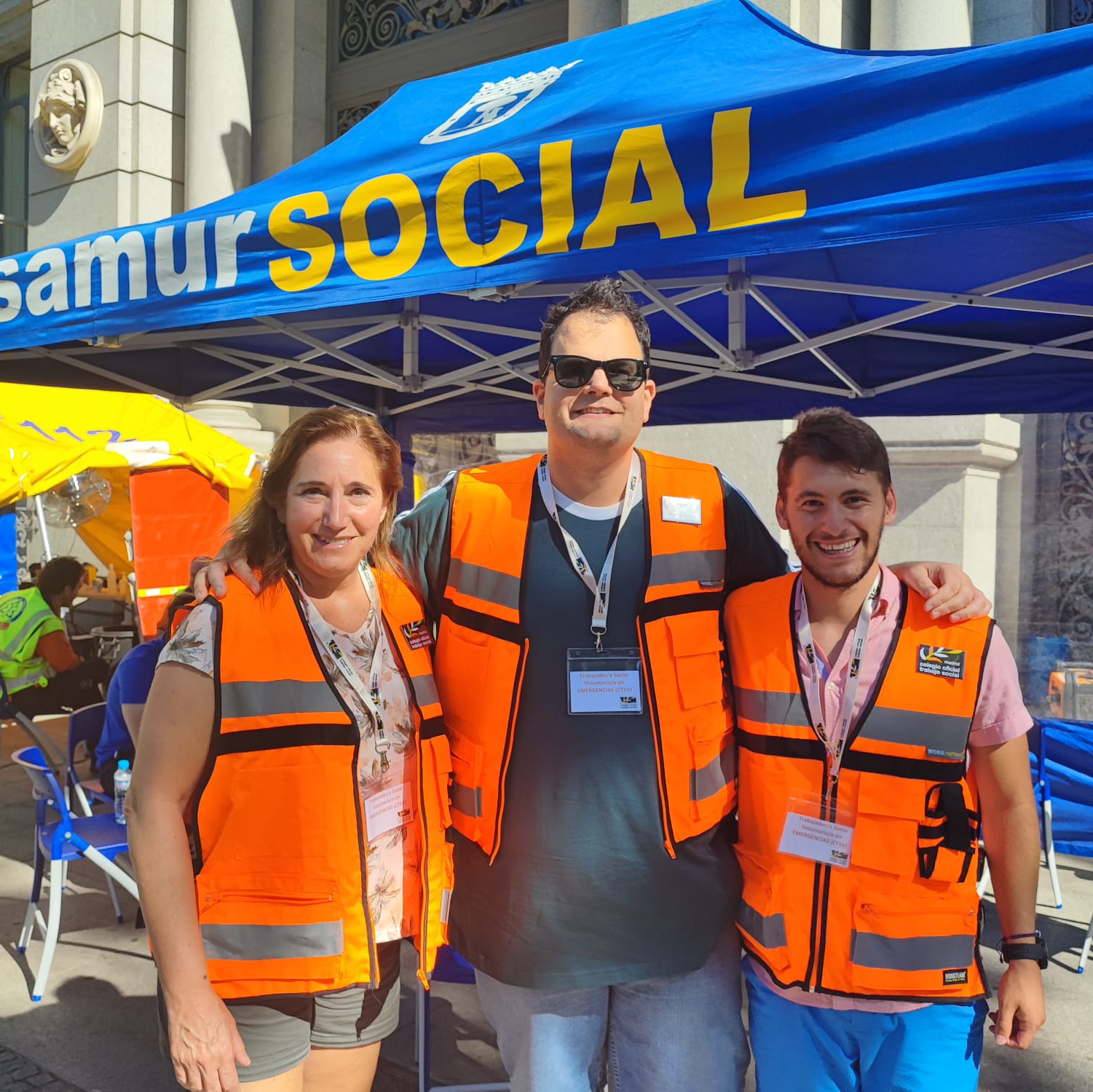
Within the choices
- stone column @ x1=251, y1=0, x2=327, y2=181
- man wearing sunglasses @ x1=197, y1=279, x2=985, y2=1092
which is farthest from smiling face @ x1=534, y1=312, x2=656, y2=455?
stone column @ x1=251, y1=0, x2=327, y2=181

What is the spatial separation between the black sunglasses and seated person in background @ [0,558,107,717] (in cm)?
690

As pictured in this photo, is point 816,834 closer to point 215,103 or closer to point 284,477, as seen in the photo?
point 284,477

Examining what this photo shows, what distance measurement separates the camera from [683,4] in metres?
6.56

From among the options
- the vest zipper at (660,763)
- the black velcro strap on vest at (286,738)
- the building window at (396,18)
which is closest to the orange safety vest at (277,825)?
the black velcro strap on vest at (286,738)

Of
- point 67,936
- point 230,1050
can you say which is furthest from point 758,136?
point 67,936

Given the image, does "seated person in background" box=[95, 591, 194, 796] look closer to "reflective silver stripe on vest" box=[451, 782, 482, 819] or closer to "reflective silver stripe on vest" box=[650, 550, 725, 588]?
"reflective silver stripe on vest" box=[451, 782, 482, 819]

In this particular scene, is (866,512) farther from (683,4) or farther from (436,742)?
(683,4)

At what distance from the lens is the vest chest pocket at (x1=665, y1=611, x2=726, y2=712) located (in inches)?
74.4

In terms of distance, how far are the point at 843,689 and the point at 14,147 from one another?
15567 mm

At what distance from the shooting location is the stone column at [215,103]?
10.2 meters

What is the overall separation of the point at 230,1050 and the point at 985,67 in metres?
2.41

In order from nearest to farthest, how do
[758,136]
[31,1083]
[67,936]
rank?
1. [758,136]
2. [31,1083]
3. [67,936]

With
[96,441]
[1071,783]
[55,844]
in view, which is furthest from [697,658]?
[96,441]

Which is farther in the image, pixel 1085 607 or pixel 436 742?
pixel 1085 607
